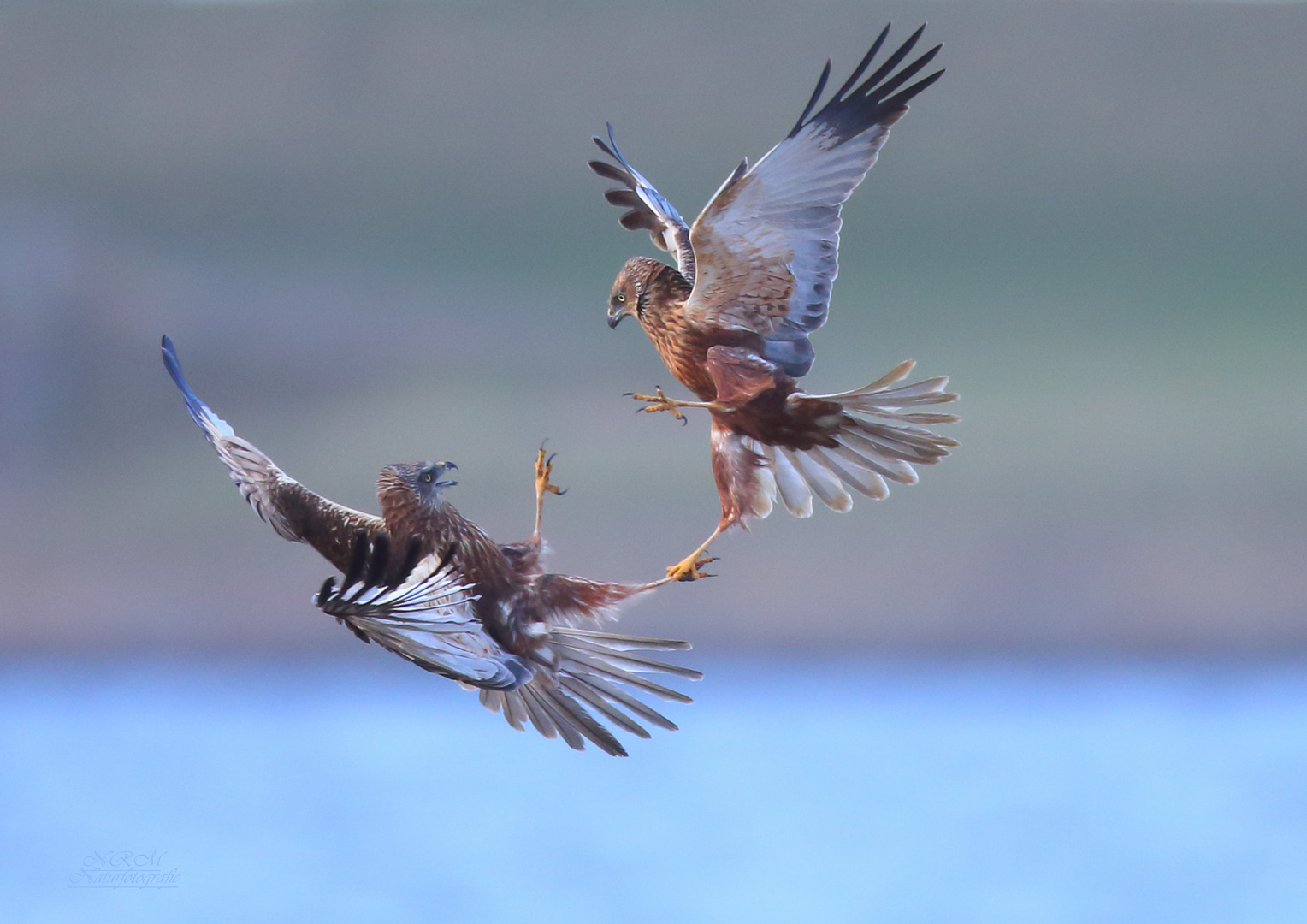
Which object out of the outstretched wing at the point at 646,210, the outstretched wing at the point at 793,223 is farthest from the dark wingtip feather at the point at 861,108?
the outstretched wing at the point at 646,210

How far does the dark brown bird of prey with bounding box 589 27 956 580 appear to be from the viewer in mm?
869

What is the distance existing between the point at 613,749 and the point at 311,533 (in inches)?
10.5

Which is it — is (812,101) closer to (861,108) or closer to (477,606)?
(861,108)

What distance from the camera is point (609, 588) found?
93 cm

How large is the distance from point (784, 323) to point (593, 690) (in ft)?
1.00

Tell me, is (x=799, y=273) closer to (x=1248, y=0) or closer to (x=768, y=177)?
(x=768, y=177)

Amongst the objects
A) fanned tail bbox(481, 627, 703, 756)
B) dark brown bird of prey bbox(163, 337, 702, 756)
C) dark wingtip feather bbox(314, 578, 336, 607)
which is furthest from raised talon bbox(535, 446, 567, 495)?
dark wingtip feather bbox(314, 578, 336, 607)

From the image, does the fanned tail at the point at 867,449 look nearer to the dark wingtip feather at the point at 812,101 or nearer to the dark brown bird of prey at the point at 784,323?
the dark brown bird of prey at the point at 784,323

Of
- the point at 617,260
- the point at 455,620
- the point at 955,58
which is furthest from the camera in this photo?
the point at 955,58

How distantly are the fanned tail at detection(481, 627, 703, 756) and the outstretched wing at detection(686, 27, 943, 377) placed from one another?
9.4 inches

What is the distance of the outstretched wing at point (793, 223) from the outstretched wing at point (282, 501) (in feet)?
0.93

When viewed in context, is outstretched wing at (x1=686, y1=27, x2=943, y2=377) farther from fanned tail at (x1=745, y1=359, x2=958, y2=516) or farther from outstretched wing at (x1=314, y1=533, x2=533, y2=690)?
outstretched wing at (x1=314, y1=533, x2=533, y2=690)

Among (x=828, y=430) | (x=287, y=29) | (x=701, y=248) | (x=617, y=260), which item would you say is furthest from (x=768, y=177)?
(x=287, y=29)

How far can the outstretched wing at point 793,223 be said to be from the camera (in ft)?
2.84
